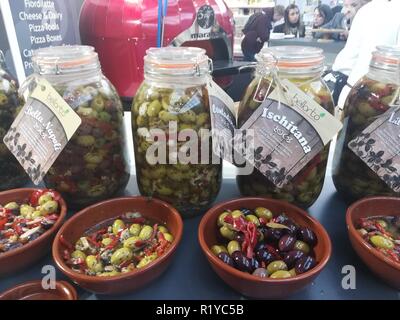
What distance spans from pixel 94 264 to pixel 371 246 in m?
0.36

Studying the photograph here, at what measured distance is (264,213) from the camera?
54 centimetres

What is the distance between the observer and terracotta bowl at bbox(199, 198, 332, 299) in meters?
0.42

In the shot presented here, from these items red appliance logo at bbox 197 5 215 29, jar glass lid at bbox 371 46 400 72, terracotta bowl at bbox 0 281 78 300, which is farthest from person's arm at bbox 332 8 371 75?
terracotta bowl at bbox 0 281 78 300

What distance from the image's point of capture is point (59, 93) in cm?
56

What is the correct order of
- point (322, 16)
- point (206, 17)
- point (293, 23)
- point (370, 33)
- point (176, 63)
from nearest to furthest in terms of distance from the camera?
point (176, 63)
point (206, 17)
point (370, 33)
point (293, 23)
point (322, 16)

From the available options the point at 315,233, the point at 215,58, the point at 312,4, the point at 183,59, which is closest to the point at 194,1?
the point at 215,58

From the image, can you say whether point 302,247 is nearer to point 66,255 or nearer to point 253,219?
point 253,219

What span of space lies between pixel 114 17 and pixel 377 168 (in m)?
0.68

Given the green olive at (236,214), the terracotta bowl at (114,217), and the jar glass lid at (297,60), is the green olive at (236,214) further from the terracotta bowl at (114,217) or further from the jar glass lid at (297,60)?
the jar glass lid at (297,60)

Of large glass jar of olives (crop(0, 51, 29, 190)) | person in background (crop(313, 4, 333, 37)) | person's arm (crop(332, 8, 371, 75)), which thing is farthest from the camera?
person in background (crop(313, 4, 333, 37))

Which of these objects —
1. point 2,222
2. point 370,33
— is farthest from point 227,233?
point 370,33

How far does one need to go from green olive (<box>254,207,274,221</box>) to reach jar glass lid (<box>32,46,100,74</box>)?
35 cm

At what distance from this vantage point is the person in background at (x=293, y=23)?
4703mm

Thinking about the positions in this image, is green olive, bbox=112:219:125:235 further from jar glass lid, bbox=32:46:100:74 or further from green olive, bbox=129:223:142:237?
jar glass lid, bbox=32:46:100:74
